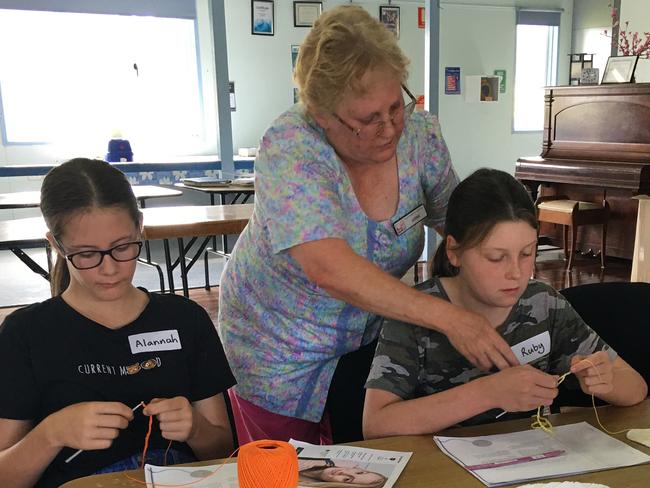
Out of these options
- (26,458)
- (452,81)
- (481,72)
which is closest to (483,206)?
(26,458)

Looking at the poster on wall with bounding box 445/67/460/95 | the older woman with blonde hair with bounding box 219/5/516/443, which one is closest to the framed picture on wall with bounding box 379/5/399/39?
the poster on wall with bounding box 445/67/460/95

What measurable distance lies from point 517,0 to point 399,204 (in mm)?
7479

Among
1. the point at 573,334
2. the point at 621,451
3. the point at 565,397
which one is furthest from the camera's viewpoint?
the point at 565,397

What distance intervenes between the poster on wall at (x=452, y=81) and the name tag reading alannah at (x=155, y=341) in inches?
275

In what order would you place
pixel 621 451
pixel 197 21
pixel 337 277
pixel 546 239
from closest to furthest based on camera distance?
pixel 621 451, pixel 337 277, pixel 546 239, pixel 197 21

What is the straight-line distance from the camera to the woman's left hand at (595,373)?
1188mm

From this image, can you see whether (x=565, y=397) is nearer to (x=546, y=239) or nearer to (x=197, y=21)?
(x=546, y=239)

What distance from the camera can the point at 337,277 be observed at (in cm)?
122

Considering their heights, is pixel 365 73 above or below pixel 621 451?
above

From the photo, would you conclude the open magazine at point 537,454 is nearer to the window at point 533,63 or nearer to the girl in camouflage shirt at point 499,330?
the girl in camouflage shirt at point 499,330

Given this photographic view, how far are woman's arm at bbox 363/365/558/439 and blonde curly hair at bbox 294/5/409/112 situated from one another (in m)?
0.58

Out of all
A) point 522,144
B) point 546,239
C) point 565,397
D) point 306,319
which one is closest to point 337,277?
point 306,319

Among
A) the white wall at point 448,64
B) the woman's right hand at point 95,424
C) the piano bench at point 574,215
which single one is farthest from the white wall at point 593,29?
the woman's right hand at point 95,424

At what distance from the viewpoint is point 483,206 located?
1329 millimetres
